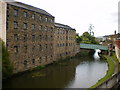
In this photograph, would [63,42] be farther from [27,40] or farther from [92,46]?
[27,40]

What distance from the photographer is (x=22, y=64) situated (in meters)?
22.8

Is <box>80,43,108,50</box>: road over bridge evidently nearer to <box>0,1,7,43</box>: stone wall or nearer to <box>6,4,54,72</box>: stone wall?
<box>6,4,54,72</box>: stone wall

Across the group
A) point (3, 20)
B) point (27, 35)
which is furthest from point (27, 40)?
point (3, 20)

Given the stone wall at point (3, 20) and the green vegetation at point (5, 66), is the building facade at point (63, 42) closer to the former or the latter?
the stone wall at point (3, 20)

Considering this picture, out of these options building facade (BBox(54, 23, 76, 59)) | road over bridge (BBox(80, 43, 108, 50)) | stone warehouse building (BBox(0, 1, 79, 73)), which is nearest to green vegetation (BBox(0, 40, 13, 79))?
stone warehouse building (BBox(0, 1, 79, 73))

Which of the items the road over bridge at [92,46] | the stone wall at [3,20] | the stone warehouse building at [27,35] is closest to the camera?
the stone wall at [3,20]

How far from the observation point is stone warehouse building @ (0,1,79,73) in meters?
20.1

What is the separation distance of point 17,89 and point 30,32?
11425mm

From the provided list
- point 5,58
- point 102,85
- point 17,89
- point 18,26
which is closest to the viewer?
point 102,85

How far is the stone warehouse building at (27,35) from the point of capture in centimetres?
2006

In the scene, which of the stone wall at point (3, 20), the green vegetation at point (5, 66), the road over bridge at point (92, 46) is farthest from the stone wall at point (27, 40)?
the road over bridge at point (92, 46)

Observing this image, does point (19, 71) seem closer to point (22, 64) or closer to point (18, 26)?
point (22, 64)

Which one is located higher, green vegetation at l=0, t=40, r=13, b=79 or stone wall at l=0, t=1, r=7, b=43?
stone wall at l=0, t=1, r=7, b=43

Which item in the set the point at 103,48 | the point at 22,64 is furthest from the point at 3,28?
the point at 103,48
